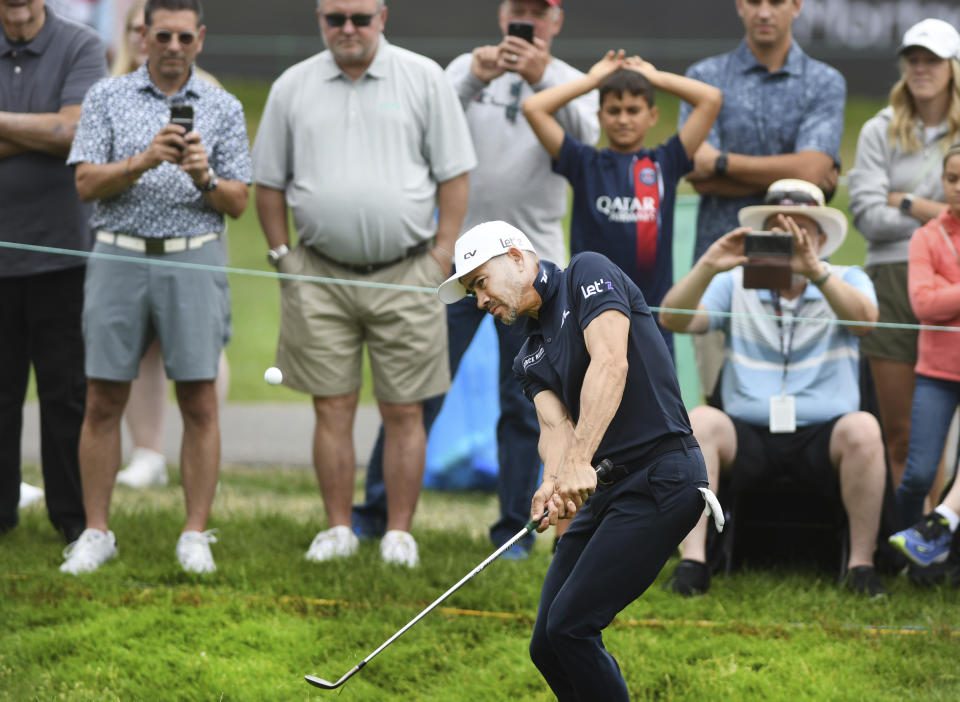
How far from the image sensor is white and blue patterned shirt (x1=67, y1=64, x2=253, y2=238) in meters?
5.56

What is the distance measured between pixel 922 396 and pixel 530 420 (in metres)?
1.62

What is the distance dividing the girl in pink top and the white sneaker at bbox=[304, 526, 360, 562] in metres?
2.28

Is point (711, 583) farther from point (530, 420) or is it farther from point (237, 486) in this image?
point (237, 486)

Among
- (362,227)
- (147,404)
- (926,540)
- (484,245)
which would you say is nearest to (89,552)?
(362,227)

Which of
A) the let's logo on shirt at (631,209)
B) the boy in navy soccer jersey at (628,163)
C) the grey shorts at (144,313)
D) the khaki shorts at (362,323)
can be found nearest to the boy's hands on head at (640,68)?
the boy in navy soccer jersey at (628,163)

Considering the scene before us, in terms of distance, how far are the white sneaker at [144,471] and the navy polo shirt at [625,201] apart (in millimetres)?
2831

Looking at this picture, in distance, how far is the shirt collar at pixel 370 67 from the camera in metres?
5.87

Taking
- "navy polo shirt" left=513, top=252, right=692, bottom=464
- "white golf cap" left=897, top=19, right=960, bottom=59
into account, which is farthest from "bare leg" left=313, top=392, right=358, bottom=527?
"white golf cap" left=897, top=19, right=960, bottom=59

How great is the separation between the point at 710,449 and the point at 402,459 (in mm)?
1286

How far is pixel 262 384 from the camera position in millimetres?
11633

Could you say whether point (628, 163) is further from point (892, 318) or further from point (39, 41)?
point (39, 41)

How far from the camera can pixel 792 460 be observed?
5480mm

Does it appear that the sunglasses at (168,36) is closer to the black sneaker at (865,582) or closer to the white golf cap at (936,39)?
the white golf cap at (936,39)

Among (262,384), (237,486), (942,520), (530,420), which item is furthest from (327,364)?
(262,384)
